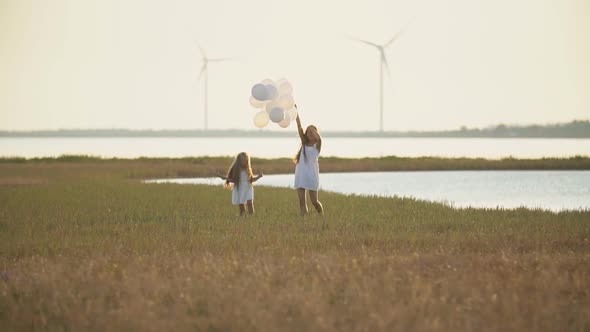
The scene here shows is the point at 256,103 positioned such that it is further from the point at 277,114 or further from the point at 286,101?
the point at 277,114

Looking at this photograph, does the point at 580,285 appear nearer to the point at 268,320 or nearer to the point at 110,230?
the point at 268,320

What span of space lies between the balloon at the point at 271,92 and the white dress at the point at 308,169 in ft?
3.86

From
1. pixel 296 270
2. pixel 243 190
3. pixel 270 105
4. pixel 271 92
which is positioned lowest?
pixel 296 270

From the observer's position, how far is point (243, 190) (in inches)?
691

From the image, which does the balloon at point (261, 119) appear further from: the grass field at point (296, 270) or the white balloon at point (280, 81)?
the grass field at point (296, 270)

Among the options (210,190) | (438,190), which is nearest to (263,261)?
(210,190)

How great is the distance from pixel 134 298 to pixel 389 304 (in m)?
2.52

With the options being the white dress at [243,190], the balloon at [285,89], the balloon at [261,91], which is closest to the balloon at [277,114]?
the balloon at [261,91]

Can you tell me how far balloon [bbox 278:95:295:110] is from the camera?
16656 millimetres

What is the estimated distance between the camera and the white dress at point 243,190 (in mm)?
17484

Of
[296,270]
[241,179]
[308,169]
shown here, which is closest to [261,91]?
[308,169]

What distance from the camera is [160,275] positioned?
955cm

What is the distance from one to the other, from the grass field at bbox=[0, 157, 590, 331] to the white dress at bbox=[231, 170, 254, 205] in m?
0.59

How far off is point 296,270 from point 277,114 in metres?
7.07
